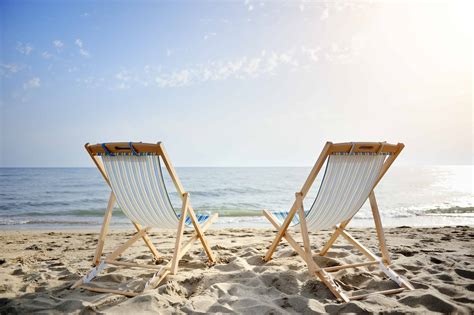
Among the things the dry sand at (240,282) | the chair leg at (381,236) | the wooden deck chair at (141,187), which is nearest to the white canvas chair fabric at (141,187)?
the wooden deck chair at (141,187)

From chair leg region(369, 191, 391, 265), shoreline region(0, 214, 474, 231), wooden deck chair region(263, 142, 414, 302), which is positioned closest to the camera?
wooden deck chair region(263, 142, 414, 302)

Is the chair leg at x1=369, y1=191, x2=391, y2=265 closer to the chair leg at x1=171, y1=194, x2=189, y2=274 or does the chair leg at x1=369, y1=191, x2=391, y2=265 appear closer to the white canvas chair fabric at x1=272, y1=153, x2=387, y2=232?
the white canvas chair fabric at x1=272, y1=153, x2=387, y2=232

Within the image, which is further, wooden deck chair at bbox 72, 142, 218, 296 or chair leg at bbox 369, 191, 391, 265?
chair leg at bbox 369, 191, 391, 265

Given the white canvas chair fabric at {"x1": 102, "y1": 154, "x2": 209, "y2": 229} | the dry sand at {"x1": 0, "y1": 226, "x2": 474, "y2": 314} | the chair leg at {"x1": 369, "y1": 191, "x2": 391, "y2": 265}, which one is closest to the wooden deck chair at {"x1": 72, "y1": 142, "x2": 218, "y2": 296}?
the white canvas chair fabric at {"x1": 102, "y1": 154, "x2": 209, "y2": 229}

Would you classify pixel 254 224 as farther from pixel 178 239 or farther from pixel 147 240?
pixel 178 239

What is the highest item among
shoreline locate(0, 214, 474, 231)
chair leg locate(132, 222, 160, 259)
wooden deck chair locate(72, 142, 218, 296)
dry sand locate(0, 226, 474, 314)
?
wooden deck chair locate(72, 142, 218, 296)

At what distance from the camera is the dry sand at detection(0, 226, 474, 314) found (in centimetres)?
197

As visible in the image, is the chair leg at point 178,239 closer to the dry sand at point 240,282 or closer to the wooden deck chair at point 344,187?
the dry sand at point 240,282

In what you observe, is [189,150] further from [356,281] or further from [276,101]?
[356,281]

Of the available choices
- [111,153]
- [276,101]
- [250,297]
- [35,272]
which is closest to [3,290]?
[35,272]

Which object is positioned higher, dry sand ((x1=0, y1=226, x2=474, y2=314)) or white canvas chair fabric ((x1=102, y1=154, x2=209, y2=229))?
white canvas chair fabric ((x1=102, y1=154, x2=209, y2=229))

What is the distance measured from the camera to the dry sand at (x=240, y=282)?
77.7 inches

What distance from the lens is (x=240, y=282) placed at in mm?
2449

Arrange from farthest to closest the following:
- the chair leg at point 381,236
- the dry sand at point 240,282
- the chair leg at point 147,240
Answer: the chair leg at point 147,240, the chair leg at point 381,236, the dry sand at point 240,282
